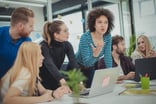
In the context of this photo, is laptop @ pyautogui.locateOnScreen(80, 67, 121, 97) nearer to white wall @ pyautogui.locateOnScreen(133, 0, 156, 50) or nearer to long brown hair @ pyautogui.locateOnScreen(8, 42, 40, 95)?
long brown hair @ pyautogui.locateOnScreen(8, 42, 40, 95)

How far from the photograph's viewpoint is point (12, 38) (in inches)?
93.5

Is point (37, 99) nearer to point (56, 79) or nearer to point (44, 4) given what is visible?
point (56, 79)

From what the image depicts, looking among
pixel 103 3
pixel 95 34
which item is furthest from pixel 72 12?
pixel 95 34

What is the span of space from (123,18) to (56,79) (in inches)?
180

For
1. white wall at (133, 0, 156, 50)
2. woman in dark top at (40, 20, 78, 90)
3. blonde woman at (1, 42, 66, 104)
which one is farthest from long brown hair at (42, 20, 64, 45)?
white wall at (133, 0, 156, 50)

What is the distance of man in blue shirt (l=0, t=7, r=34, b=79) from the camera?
7.50ft

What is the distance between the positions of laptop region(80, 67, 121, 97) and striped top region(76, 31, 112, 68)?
2.19ft

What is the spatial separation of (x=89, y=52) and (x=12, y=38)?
32.3 inches

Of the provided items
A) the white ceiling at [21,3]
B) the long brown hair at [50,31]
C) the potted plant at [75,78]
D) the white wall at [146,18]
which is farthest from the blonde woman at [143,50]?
the potted plant at [75,78]

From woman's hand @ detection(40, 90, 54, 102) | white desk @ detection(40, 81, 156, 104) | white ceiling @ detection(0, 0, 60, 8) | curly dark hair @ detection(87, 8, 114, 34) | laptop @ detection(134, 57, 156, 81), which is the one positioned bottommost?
white desk @ detection(40, 81, 156, 104)

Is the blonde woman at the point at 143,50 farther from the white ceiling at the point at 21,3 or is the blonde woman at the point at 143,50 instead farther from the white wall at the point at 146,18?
the white wall at the point at 146,18

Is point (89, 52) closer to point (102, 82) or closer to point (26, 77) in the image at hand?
point (102, 82)

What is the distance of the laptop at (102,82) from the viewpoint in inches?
71.4

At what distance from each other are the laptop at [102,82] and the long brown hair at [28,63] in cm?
40
